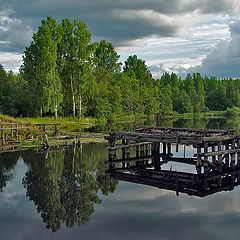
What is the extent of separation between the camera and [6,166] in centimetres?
3484

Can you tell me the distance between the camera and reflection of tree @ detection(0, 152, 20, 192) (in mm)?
29359

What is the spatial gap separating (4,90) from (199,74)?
112m

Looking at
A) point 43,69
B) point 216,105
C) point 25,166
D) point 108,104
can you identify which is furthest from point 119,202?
point 216,105

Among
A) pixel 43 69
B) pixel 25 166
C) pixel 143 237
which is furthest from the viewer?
pixel 43 69

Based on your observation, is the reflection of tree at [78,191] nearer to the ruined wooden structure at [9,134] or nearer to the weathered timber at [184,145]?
the weathered timber at [184,145]

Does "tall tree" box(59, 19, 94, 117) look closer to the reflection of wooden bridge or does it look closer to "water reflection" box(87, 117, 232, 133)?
"water reflection" box(87, 117, 232, 133)

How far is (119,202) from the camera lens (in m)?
22.6

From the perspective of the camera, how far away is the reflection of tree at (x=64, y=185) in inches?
810

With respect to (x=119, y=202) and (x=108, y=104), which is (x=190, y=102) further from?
(x=119, y=202)

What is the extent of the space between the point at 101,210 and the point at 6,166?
641 inches

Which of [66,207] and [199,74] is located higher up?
[199,74]

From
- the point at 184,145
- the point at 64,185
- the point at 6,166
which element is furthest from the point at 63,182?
the point at 184,145

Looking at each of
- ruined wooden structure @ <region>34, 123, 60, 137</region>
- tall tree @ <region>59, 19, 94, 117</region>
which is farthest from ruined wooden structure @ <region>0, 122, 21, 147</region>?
tall tree @ <region>59, 19, 94, 117</region>

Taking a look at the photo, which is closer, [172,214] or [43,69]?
[172,214]
